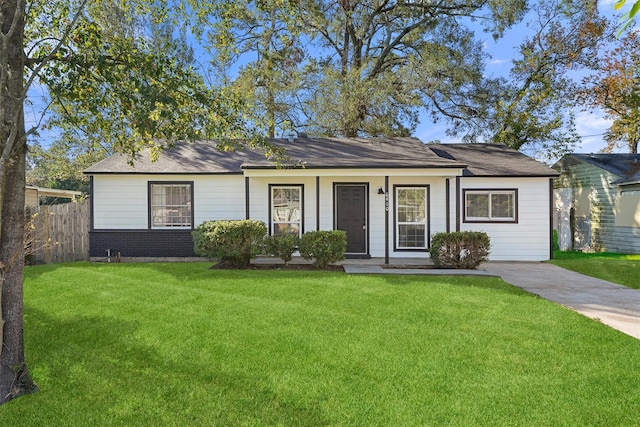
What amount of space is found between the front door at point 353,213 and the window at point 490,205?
10.4 feet

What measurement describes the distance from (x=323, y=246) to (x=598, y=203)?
12.1 m

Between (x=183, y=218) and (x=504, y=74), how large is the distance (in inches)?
659

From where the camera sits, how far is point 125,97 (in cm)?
378

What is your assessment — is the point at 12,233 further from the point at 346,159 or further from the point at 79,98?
the point at 346,159

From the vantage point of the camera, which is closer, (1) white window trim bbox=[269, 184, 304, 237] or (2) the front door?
(2) the front door

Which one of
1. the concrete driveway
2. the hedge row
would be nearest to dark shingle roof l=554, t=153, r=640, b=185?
the concrete driveway

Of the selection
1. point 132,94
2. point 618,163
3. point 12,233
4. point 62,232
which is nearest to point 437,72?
point 618,163

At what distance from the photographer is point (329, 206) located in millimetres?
11047

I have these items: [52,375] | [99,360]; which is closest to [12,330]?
[52,375]

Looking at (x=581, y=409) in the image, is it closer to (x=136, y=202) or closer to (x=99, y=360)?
(x=99, y=360)

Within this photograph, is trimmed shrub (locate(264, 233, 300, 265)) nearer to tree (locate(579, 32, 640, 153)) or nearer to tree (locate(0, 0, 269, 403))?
tree (locate(0, 0, 269, 403))

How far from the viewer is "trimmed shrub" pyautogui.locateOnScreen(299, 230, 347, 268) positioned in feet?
28.5

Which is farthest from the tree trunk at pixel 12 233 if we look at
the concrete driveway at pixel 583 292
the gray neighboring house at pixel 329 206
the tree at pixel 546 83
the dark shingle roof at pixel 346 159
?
the tree at pixel 546 83

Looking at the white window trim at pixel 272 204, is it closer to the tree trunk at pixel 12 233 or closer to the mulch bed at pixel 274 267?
the mulch bed at pixel 274 267
